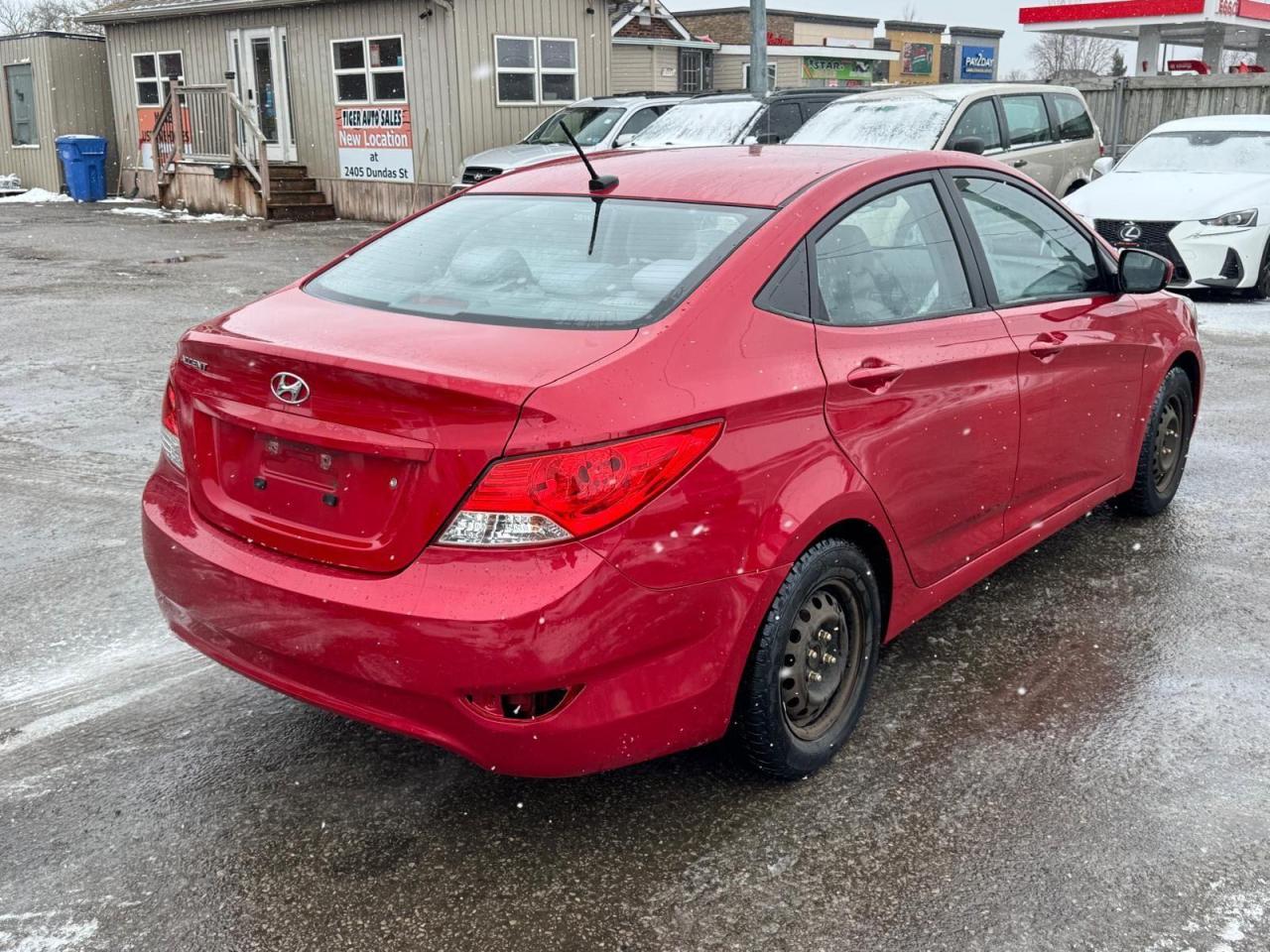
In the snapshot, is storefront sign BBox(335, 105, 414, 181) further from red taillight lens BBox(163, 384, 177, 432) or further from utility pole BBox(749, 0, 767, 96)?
red taillight lens BBox(163, 384, 177, 432)

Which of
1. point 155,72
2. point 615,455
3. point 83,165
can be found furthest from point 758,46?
point 615,455

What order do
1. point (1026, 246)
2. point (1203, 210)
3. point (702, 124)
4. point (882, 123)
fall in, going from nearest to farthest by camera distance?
point (1026, 246), point (1203, 210), point (882, 123), point (702, 124)

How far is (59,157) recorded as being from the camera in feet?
83.7

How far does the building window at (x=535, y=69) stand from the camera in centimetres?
2016

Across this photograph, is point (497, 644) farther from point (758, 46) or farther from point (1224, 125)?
point (758, 46)

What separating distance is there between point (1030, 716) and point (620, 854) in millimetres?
1371

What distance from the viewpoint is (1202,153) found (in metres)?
12.3

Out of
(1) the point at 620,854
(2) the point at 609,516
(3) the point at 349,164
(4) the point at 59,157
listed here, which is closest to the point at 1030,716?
(1) the point at 620,854

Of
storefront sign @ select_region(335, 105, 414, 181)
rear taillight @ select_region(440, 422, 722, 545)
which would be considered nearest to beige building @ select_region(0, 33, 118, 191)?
storefront sign @ select_region(335, 105, 414, 181)

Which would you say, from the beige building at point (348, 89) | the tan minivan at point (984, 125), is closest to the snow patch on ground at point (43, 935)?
the tan minivan at point (984, 125)

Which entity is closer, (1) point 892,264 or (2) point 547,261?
(2) point 547,261

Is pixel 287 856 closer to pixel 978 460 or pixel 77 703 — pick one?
pixel 77 703

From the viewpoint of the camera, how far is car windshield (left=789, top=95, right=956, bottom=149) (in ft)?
38.1

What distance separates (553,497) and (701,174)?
4.71 ft
